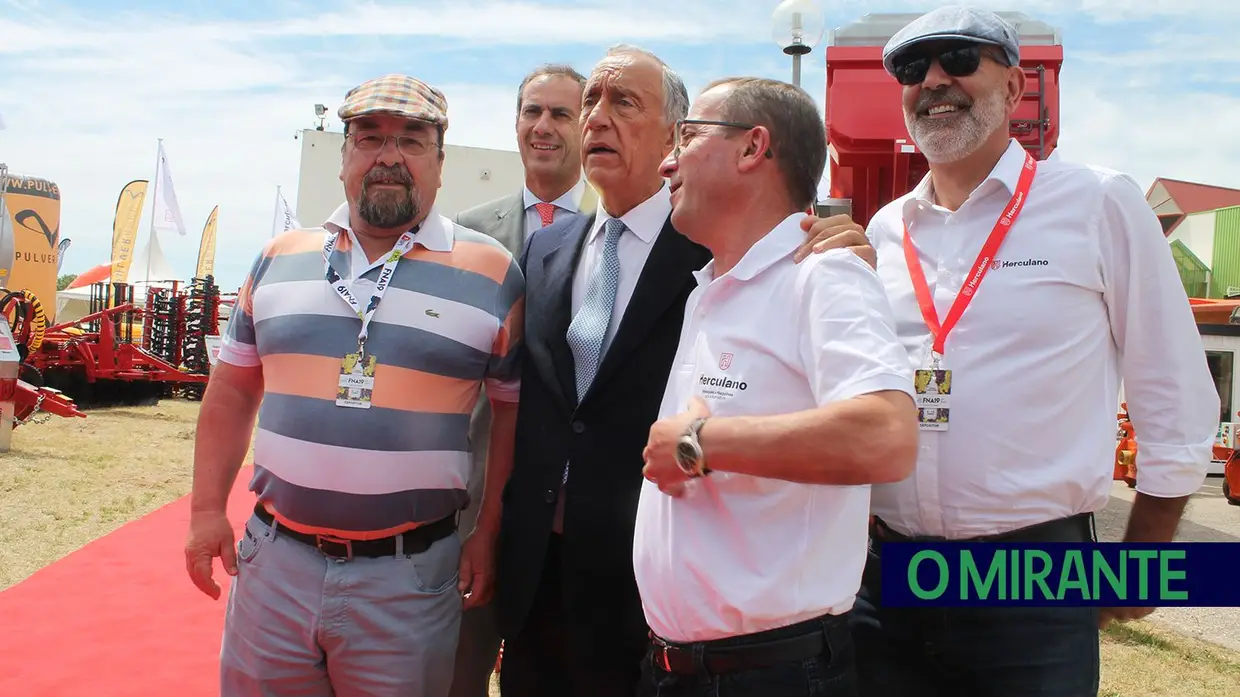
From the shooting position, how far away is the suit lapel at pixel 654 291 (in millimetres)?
2172

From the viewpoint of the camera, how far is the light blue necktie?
7.40ft

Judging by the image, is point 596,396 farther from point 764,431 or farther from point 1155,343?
point 1155,343

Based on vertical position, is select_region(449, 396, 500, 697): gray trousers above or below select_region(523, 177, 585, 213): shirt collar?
below

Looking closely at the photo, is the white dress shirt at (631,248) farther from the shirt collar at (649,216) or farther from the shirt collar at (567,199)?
the shirt collar at (567,199)

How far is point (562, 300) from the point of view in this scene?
2.39 meters

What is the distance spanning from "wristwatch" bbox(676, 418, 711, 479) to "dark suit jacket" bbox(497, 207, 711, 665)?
70 centimetres

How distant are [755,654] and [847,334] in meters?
0.57

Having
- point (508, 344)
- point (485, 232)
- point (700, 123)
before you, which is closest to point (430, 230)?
point (508, 344)

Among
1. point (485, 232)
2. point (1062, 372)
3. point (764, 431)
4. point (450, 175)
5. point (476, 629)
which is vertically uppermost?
point (450, 175)

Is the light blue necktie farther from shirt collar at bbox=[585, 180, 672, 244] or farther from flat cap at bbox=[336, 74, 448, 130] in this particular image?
flat cap at bbox=[336, 74, 448, 130]

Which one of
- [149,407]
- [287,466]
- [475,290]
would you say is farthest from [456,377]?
[149,407]

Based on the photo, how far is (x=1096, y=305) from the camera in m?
1.96

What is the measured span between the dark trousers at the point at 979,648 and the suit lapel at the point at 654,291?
28.1 inches

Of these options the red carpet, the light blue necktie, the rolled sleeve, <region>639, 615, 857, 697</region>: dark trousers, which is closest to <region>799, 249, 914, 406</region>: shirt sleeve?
<region>639, 615, 857, 697</region>: dark trousers
